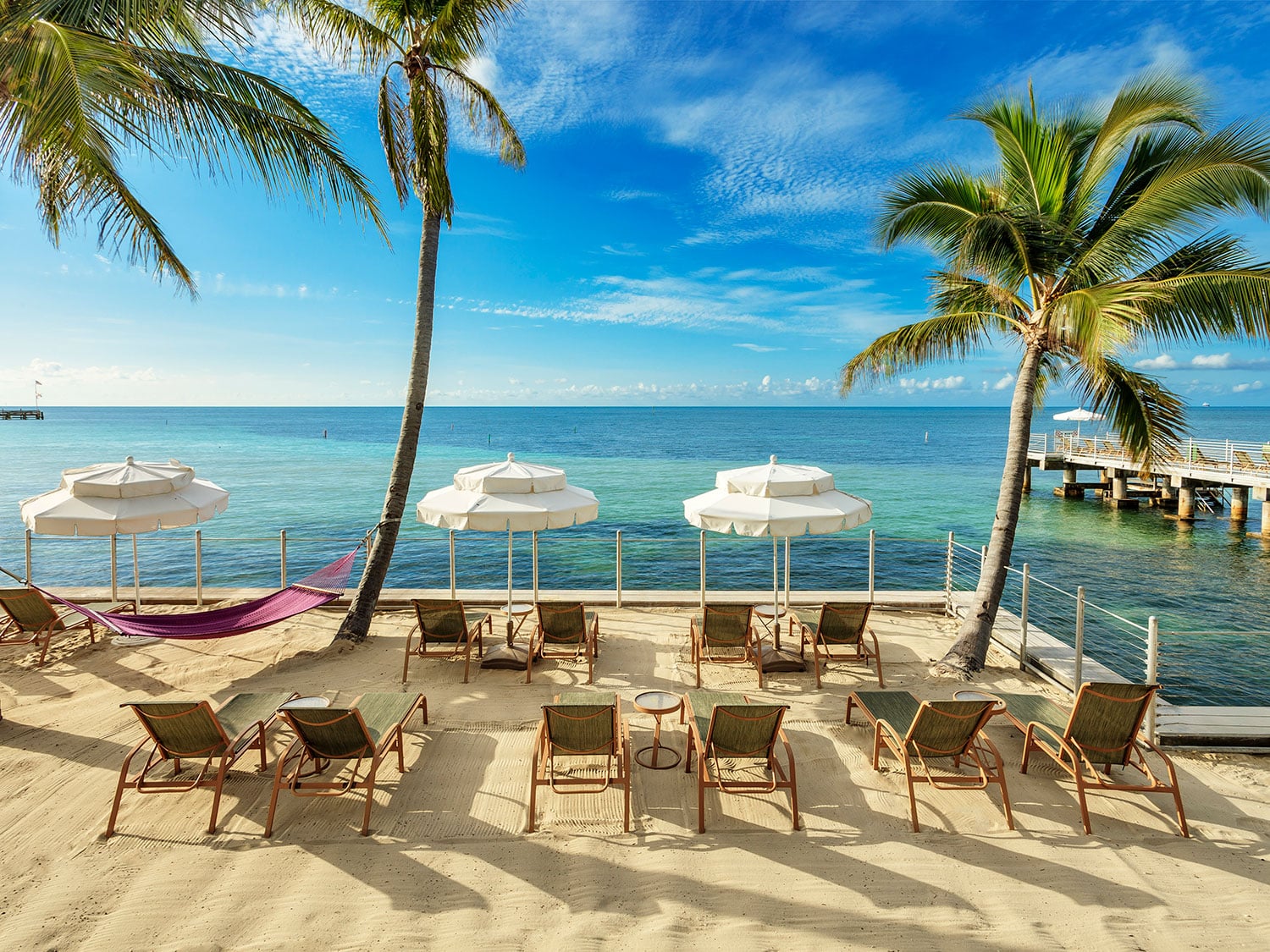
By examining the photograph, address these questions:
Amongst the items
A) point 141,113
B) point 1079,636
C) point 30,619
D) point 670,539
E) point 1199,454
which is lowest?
point 30,619

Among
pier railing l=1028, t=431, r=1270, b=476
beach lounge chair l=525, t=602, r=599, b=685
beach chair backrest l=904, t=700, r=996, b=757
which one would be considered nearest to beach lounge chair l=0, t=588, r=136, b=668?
beach lounge chair l=525, t=602, r=599, b=685

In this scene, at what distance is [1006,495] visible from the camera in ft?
23.8

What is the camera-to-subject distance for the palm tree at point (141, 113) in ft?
11.0

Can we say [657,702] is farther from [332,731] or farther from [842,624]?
[842,624]

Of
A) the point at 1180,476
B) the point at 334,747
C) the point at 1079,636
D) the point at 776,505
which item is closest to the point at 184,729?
the point at 334,747

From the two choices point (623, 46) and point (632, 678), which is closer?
point (632, 678)

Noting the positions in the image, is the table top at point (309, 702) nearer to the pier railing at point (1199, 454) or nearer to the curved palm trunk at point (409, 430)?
the curved palm trunk at point (409, 430)

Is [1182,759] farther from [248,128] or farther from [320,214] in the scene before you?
[248,128]

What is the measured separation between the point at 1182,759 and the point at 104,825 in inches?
320

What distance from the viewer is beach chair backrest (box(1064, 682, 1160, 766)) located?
177 inches

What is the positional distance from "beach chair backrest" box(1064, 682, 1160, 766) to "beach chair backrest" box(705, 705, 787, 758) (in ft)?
7.27

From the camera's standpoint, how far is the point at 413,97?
7.48m

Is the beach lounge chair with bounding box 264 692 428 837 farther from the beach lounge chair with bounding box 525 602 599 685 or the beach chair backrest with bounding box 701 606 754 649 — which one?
the beach chair backrest with bounding box 701 606 754 649

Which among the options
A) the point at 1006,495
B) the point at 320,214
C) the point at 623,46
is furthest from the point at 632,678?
the point at 623,46
